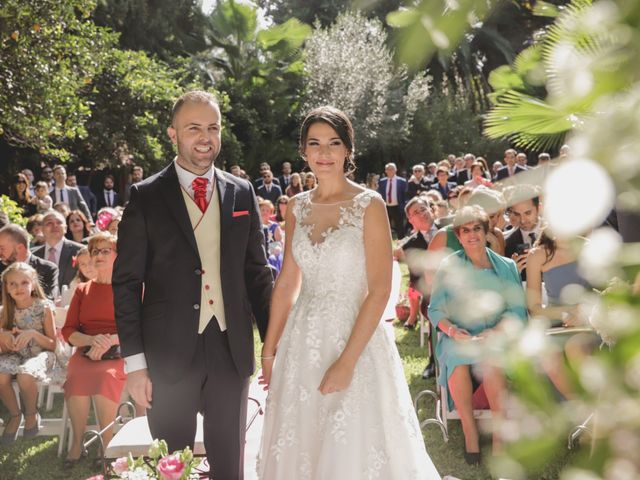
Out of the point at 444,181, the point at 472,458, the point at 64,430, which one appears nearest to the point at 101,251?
the point at 64,430

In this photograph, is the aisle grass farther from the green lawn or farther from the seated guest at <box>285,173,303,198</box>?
the seated guest at <box>285,173,303,198</box>

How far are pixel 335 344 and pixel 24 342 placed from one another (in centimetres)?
337

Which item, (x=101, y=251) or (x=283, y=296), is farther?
(x=101, y=251)

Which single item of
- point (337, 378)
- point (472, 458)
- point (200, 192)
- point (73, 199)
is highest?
point (73, 199)

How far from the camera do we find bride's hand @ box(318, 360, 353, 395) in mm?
2941

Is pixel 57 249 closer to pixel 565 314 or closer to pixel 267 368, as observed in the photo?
pixel 267 368

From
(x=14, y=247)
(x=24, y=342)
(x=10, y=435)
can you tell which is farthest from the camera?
(x=14, y=247)

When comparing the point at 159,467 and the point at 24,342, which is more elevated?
the point at 24,342

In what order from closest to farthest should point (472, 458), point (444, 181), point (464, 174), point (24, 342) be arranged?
point (472, 458) → point (24, 342) → point (444, 181) → point (464, 174)

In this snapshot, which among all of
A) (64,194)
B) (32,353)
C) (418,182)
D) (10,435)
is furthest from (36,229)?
(418,182)

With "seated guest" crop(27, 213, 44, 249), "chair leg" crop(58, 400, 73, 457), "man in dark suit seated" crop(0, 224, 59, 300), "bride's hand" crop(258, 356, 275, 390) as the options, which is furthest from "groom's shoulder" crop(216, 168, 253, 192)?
"seated guest" crop(27, 213, 44, 249)

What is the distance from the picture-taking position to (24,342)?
5.53 metres

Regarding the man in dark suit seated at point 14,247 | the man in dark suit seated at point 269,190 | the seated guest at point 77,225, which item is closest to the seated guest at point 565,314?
the man in dark suit seated at point 14,247

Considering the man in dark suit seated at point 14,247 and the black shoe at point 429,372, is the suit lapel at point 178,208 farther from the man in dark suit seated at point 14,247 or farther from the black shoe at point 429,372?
the black shoe at point 429,372
